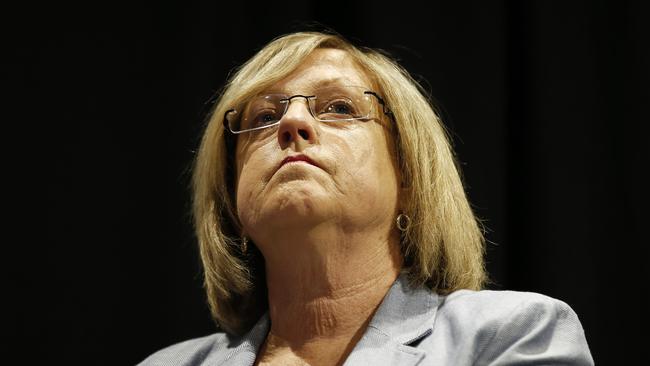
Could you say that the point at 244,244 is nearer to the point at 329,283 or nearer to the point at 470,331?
the point at 329,283

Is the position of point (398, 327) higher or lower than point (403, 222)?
lower

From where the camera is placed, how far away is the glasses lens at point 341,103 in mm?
1838

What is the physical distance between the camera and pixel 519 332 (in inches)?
58.9

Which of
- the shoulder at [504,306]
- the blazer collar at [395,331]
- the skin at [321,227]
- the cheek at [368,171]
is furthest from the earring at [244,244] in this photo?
the shoulder at [504,306]

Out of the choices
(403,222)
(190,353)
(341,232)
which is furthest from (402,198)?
(190,353)

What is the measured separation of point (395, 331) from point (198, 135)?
114 cm

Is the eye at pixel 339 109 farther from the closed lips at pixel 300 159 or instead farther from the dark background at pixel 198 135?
the dark background at pixel 198 135

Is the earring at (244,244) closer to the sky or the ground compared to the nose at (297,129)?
closer to the ground

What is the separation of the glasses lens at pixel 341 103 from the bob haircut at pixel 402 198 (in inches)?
3.3

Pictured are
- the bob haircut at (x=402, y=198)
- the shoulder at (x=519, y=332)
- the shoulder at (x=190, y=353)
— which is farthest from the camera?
the shoulder at (x=190, y=353)

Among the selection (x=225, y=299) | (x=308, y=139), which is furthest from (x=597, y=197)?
(x=225, y=299)

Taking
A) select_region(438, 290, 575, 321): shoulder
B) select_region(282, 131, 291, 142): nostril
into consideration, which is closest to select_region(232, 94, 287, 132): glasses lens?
select_region(282, 131, 291, 142): nostril

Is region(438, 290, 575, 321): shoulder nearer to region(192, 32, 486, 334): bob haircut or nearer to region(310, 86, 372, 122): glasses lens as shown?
region(192, 32, 486, 334): bob haircut

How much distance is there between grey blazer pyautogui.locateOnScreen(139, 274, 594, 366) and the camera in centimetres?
146
